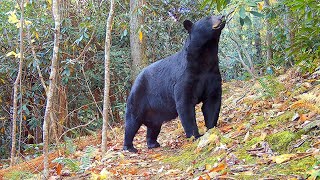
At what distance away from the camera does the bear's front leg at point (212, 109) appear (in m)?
5.70

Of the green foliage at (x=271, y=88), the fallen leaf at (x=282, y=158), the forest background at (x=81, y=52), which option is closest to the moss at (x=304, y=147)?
the fallen leaf at (x=282, y=158)

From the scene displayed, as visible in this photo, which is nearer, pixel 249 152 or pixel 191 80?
pixel 249 152

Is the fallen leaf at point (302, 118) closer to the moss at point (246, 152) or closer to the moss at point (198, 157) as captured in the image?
the moss at point (246, 152)

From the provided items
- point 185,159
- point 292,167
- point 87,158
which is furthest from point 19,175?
point 292,167

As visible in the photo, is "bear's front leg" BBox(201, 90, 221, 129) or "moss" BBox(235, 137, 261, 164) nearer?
"moss" BBox(235, 137, 261, 164)

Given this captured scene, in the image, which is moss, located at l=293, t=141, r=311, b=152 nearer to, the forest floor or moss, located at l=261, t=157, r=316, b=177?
the forest floor

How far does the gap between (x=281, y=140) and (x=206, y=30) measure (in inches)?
98.3

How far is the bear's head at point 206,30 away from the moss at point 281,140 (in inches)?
89.0

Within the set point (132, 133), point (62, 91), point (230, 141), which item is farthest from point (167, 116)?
point (62, 91)

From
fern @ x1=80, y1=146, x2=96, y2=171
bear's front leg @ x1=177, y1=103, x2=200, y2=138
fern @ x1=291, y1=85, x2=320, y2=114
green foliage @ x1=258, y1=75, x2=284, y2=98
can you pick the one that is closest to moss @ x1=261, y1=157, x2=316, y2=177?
fern @ x1=291, y1=85, x2=320, y2=114

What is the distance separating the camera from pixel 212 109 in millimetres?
5730

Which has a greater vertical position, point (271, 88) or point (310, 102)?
point (310, 102)

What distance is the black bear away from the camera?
18.1ft

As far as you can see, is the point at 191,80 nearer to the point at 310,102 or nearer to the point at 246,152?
the point at 310,102
